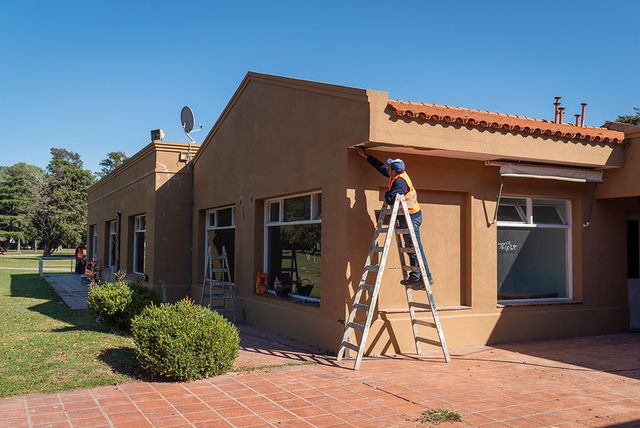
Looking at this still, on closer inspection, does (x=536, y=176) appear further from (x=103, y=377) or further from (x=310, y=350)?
(x=103, y=377)

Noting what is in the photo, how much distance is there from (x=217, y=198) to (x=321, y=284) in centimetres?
533

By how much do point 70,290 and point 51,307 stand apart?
4.98 metres

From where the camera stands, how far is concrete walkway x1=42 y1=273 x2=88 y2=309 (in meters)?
15.3

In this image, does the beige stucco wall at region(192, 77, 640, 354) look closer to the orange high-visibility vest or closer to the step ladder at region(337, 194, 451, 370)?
the step ladder at region(337, 194, 451, 370)

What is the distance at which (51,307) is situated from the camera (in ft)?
47.6

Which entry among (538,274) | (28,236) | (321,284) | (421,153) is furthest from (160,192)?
(28,236)

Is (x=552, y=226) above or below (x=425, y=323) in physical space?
above

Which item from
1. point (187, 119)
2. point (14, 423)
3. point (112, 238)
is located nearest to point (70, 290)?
point (112, 238)

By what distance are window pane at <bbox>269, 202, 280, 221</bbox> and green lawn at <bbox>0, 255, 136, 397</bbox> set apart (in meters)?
3.45

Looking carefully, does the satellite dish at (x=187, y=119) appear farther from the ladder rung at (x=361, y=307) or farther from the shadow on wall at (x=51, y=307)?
the ladder rung at (x=361, y=307)

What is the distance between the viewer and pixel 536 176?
30.9 feet

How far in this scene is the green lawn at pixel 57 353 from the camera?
21.9 ft

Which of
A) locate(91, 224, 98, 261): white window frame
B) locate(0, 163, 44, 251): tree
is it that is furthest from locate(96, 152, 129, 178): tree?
locate(91, 224, 98, 261): white window frame

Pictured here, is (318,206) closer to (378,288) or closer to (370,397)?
(378,288)
